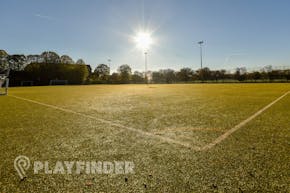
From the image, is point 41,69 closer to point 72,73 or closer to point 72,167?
point 72,73

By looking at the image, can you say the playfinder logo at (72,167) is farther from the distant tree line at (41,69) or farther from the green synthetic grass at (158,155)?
the distant tree line at (41,69)

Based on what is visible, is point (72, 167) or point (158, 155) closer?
point (72, 167)

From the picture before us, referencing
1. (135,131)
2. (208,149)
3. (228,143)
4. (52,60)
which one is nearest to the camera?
(208,149)

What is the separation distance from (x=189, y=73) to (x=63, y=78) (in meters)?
65.9

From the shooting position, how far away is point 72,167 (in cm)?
250

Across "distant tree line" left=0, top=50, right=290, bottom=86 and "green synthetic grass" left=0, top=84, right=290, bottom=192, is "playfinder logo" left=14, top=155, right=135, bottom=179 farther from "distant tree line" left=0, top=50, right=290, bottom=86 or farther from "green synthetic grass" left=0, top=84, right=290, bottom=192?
"distant tree line" left=0, top=50, right=290, bottom=86

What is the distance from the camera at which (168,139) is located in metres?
3.69

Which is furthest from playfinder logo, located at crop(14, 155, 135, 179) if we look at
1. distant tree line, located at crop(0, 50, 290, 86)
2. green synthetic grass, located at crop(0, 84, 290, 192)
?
distant tree line, located at crop(0, 50, 290, 86)

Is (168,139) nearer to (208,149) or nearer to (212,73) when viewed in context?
(208,149)

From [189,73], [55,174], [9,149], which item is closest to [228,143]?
[55,174]

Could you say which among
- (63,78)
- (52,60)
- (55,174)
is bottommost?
(55,174)

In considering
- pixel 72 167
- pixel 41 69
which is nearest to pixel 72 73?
pixel 41 69

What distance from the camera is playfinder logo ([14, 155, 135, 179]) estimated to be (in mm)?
2365

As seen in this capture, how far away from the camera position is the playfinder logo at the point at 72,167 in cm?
237
